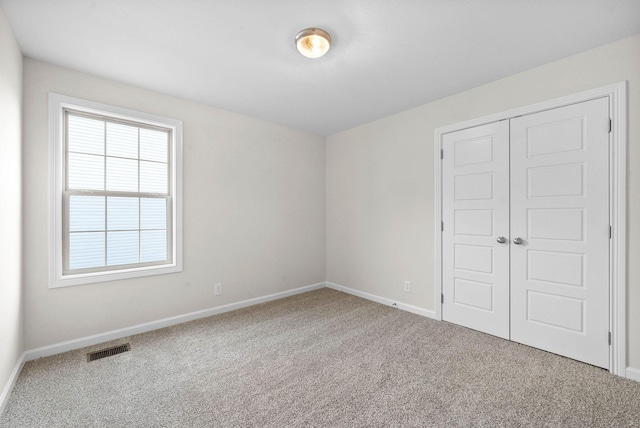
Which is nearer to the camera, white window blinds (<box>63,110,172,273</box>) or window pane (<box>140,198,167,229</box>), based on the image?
white window blinds (<box>63,110,172,273</box>)

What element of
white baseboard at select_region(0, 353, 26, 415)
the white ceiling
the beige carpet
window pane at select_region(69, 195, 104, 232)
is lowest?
the beige carpet

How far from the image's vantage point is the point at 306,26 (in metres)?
1.96

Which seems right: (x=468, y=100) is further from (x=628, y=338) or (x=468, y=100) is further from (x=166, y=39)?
(x=166, y=39)

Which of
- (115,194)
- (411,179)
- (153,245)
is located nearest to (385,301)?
(411,179)

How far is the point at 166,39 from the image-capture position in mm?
2100

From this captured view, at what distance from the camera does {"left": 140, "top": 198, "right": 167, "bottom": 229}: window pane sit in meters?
2.98

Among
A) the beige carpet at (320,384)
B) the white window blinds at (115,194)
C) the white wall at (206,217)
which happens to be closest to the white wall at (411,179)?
the white wall at (206,217)

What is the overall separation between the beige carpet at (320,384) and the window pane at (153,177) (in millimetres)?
1508

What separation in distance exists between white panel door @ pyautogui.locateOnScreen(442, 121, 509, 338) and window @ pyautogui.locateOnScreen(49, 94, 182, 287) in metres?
3.03

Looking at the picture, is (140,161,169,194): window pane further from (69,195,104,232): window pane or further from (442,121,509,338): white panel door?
(442,121,509,338): white panel door

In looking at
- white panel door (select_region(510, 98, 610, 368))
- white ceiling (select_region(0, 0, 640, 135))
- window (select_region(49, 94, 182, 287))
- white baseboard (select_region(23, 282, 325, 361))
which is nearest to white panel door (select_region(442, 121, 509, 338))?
white panel door (select_region(510, 98, 610, 368))

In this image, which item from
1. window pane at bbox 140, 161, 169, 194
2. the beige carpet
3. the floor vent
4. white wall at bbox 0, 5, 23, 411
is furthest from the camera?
window pane at bbox 140, 161, 169, 194

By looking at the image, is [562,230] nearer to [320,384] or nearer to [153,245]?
[320,384]

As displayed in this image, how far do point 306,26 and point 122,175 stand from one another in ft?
7.54
